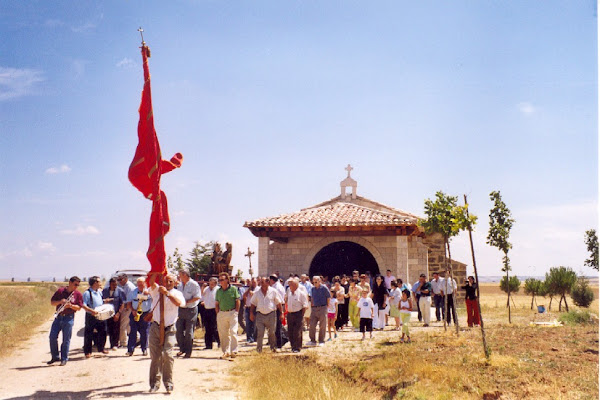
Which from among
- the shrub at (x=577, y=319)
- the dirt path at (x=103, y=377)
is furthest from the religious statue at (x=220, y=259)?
the shrub at (x=577, y=319)

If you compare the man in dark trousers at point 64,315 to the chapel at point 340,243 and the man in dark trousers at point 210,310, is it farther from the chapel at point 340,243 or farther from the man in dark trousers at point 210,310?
the chapel at point 340,243

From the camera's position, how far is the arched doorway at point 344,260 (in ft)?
63.6

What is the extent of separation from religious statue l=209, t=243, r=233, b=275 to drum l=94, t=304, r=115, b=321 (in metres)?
4.90

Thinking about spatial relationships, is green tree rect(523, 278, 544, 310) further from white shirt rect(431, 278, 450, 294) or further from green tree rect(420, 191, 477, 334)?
green tree rect(420, 191, 477, 334)

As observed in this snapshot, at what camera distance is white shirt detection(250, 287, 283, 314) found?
401 inches

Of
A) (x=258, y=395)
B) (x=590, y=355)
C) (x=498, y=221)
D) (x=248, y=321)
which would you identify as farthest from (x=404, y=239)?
(x=258, y=395)

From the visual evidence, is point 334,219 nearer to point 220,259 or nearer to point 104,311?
point 220,259

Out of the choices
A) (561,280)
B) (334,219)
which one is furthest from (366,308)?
(561,280)

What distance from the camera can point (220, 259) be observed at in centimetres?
1450

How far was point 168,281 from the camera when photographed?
7.33m

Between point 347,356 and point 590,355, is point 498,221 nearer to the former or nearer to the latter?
point 590,355

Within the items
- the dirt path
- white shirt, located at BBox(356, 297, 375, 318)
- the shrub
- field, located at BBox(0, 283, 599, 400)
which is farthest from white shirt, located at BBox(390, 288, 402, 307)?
the dirt path

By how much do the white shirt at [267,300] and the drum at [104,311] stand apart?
2.85 metres

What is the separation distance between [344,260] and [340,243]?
3.90 feet
